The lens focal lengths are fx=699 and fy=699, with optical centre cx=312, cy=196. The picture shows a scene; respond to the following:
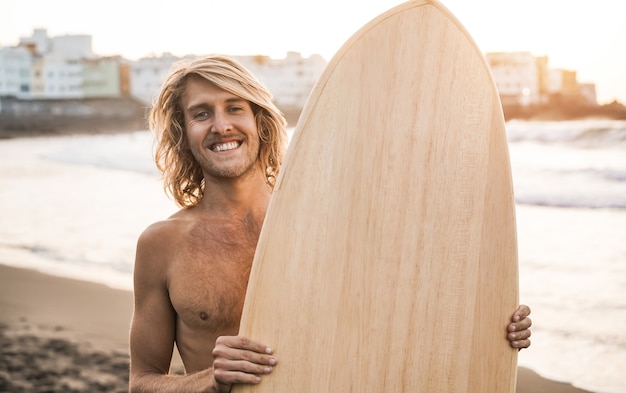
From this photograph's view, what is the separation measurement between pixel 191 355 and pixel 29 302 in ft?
13.5

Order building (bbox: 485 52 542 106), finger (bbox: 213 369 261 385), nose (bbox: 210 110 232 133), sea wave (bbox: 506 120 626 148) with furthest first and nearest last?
building (bbox: 485 52 542 106) < sea wave (bbox: 506 120 626 148) < nose (bbox: 210 110 232 133) < finger (bbox: 213 369 261 385)

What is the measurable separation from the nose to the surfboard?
0.73ft

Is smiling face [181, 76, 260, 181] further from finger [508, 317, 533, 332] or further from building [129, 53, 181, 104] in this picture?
building [129, 53, 181, 104]

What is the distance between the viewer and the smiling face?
1.82m

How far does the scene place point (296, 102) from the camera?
15.6 m

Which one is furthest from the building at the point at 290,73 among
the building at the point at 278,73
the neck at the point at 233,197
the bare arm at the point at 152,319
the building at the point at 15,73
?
the bare arm at the point at 152,319

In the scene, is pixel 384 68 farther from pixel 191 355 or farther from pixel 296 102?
pixel 296 102

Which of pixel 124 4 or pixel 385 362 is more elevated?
pixel 124 4

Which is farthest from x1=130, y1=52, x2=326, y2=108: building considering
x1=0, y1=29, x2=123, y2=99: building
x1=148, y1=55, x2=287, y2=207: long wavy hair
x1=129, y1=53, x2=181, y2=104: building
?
x1=148, y1=55, x2=287, y2=207: long wavy hair

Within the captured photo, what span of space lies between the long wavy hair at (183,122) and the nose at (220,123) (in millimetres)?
67

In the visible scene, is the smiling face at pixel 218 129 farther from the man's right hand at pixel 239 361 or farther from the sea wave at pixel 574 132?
the sea wave at pixel 574 132

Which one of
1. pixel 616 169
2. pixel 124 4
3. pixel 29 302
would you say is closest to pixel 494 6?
pixel 616 169

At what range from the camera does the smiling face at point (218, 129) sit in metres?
1.82

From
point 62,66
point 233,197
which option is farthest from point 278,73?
point 233,197
